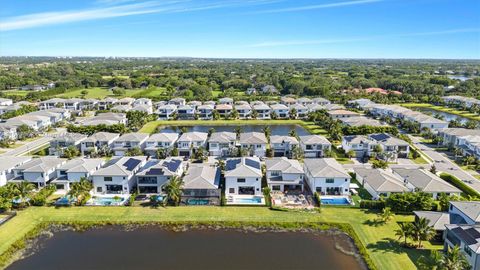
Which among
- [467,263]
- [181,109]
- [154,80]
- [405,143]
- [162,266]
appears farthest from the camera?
[154,80]

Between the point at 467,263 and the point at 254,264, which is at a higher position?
the point at 467,263

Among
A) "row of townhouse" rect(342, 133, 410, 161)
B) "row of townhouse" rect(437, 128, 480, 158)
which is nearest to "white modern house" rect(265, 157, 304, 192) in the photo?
"row of townhouse" rect(342, 133, 410, 161)

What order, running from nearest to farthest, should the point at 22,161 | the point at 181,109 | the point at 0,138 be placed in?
the point at 22,161
the point at 0,138
the point at 181,109

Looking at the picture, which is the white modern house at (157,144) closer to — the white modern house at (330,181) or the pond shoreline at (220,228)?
the pond shoreline at (220,228)

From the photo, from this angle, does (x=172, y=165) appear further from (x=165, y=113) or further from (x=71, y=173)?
(x=165, y=113)

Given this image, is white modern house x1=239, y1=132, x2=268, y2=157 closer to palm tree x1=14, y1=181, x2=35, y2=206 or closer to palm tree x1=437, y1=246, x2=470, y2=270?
palm tree x1=14, y1=181, x2=35, y2=206

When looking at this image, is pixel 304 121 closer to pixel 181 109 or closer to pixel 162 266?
pixel 181 109

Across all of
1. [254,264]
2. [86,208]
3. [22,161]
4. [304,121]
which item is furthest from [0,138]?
[304,121]
